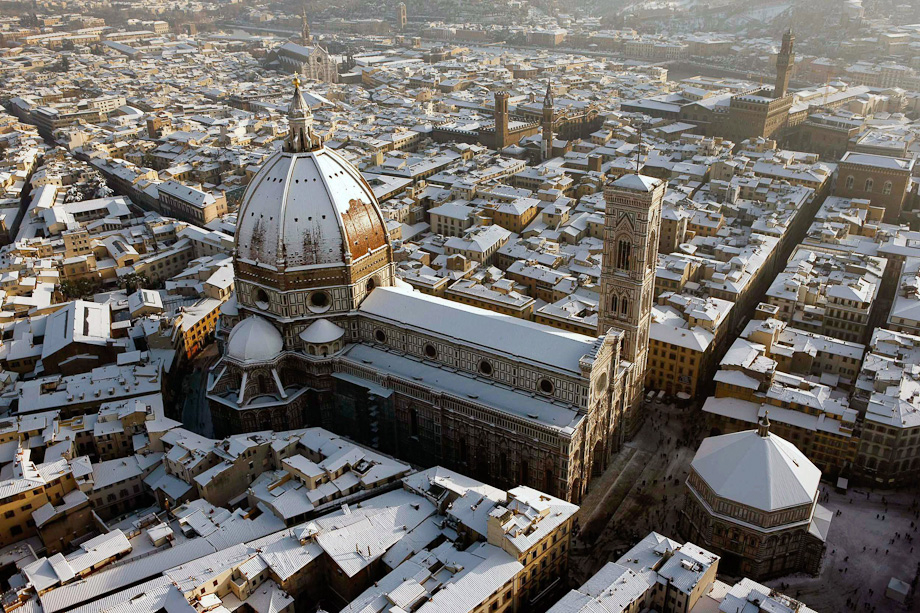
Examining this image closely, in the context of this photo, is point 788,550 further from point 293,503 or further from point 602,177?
point 602,177

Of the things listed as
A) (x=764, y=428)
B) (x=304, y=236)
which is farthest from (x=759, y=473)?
(x=304, y=236)

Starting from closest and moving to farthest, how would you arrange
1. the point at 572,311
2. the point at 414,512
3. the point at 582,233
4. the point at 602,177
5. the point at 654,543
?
the point at 654,543, the point at 414,512, the point at 572,311, the point at 582,233, the point at 602,177

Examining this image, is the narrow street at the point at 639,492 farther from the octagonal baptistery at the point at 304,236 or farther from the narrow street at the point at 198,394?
the narrow street at the point at 198,394

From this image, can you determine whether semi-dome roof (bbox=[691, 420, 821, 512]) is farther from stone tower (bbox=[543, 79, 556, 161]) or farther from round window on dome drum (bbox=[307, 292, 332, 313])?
stone tower (bbox=[543, 79, 556, 161])

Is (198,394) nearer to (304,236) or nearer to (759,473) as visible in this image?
(304,236)

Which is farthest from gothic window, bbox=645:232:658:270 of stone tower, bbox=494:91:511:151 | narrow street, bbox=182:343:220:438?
stone tower, bbox=494:91:511:151

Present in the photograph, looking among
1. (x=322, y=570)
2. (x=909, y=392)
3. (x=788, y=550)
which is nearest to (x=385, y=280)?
(x=322, y=570)
